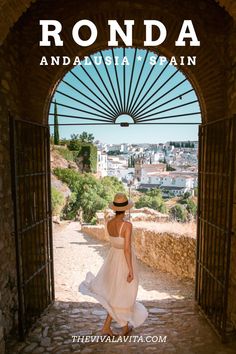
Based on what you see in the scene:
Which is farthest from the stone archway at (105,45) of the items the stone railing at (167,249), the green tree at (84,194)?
the green tree at (84,194)

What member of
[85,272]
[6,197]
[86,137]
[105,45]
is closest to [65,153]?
[86,137]

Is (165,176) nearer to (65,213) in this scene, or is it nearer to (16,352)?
(65,213)

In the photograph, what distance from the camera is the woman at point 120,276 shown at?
2.93m

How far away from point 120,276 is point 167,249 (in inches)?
192

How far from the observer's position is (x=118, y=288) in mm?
3020

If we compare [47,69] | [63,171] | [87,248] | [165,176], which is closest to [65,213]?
[63,171]

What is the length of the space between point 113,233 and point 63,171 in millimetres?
22943

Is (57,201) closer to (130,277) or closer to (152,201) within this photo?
(152,201)

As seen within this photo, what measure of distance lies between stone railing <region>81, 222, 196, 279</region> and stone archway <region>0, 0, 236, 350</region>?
12.2 feet

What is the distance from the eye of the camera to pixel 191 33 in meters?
3.51

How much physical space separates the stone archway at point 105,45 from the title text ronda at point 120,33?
0.06 meters

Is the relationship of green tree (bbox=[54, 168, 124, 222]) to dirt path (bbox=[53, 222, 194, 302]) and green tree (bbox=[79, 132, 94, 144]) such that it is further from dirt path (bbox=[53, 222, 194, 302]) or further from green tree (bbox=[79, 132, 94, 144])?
dirt path (bbox=[53, 222, 194, 302])

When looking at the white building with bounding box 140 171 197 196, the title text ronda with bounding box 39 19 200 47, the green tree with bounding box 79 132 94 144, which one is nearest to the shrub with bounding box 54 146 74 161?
the green tree with bounding box 79 132 94 144

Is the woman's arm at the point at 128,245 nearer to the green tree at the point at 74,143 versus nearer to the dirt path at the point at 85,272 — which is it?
the dirt path at the point at 85,272
